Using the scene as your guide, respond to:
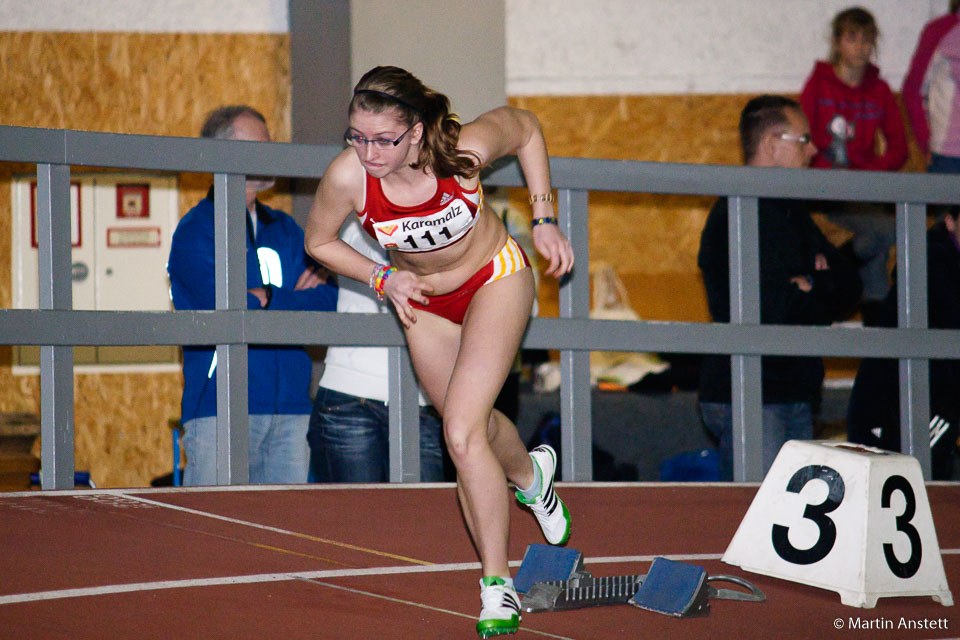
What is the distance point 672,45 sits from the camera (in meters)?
9.88

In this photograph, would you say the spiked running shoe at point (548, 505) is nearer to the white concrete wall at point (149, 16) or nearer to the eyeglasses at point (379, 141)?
the eyeglasses at point (379, 141)

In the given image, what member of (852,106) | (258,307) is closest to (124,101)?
(258,307)

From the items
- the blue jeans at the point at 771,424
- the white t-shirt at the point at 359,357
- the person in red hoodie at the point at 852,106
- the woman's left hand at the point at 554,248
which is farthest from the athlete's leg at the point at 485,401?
the person in red hoodie at the point at 852,106

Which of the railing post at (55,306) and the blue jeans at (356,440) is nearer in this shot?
the railing post at (55,306)

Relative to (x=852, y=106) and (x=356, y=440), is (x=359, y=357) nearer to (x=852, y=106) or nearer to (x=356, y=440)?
(x=356, y=440)

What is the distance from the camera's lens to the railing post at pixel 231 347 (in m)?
4.77

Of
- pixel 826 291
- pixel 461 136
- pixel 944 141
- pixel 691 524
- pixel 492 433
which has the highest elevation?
pixel 944 141

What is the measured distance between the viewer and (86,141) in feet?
15.3

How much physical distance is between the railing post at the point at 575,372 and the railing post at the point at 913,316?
1575 mm

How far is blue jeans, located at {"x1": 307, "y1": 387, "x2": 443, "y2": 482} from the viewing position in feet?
16.3

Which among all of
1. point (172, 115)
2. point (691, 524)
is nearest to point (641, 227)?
point (172, 115)

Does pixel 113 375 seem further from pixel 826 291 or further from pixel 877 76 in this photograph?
pixel 877 76

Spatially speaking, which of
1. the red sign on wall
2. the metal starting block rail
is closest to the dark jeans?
the metal starting block rail

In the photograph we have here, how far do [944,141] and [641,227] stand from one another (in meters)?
2.98
